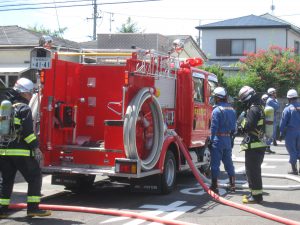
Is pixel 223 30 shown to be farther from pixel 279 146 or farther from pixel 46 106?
pixel 46 106

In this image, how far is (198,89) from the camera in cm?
1147

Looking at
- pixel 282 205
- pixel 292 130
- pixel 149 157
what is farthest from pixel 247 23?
pixel 282 205

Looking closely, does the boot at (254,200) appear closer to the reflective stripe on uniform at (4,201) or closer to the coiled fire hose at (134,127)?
the coiled fire hose at (134,127)

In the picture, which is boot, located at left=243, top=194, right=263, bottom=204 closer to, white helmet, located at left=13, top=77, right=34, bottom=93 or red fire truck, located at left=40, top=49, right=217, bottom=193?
red fire truck, located at left=40, top=49, right=217, bottom=193

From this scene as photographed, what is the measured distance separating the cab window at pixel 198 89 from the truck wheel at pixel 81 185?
9.18ft

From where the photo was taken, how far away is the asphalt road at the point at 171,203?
775 centimetres

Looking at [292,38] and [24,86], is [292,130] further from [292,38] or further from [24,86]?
[292,38]

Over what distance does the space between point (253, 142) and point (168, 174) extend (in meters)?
1.80

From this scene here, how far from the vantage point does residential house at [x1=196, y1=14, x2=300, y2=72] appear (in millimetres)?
40312

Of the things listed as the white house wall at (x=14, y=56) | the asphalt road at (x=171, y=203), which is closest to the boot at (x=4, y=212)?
the asphalt road at (x=171, y=203)

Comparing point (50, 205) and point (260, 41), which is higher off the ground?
point (260, 41)

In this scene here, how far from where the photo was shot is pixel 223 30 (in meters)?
Answer: 41.6

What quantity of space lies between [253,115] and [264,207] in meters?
1.60

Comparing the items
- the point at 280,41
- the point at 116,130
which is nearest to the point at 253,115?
the point at 116,130
